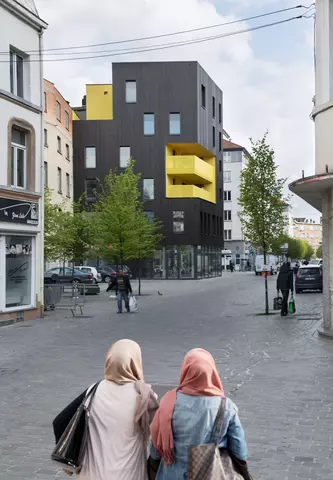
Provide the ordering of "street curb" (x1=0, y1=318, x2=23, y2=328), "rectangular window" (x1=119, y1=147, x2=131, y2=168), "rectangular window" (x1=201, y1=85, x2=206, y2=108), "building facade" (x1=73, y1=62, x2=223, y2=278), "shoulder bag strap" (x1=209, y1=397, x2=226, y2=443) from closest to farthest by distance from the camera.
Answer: "shoulder bag strap" (x1=209, y1=397, x2=226, y2=443), "street curb" (x1=0, y1=318, x2=23, y2=328), "building facade" (x1=73, y1=62, x2=223, y2=278), "rectangular window" (x1=119, y1=147, x2=131, y2=168), "rectangular window" (x1=201, y1=85, x2=206, y2=108)

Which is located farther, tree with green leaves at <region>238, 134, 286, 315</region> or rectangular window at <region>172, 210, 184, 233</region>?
rectangular window at <region>172, 210, 184, 233</region>

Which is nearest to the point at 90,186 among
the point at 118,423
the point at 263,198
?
the point at 263,198

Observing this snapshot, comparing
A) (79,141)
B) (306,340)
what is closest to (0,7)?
(306,340)

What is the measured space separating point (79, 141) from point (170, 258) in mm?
12267

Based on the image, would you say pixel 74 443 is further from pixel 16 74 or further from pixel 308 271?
pixel 308 271

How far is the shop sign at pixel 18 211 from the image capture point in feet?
63.1

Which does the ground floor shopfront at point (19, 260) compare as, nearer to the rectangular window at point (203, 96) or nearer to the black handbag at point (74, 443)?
the black handbag at point (74, 443)

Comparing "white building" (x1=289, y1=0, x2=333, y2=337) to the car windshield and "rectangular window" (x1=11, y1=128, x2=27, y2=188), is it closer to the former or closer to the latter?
"rectangular window" (x1=11, y1=128, x2=27, y2=188)

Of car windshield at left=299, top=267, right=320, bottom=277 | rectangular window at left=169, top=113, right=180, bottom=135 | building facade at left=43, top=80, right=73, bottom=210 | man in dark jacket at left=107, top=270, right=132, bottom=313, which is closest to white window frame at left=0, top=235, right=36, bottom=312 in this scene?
man in dark jacket at left=107, top=270, right=132, bottom=313

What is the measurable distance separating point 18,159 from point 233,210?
78.6 m

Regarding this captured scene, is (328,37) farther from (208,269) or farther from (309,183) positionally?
(208,269)

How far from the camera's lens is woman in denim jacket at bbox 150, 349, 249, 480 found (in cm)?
327

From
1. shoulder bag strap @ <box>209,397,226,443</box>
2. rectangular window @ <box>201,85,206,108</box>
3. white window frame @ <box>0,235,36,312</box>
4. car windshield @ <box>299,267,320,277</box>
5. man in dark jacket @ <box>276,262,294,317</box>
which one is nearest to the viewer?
shoulder bag strap @ <box>209,397,226,443</box>

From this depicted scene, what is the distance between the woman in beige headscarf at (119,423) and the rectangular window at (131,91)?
51415mm
